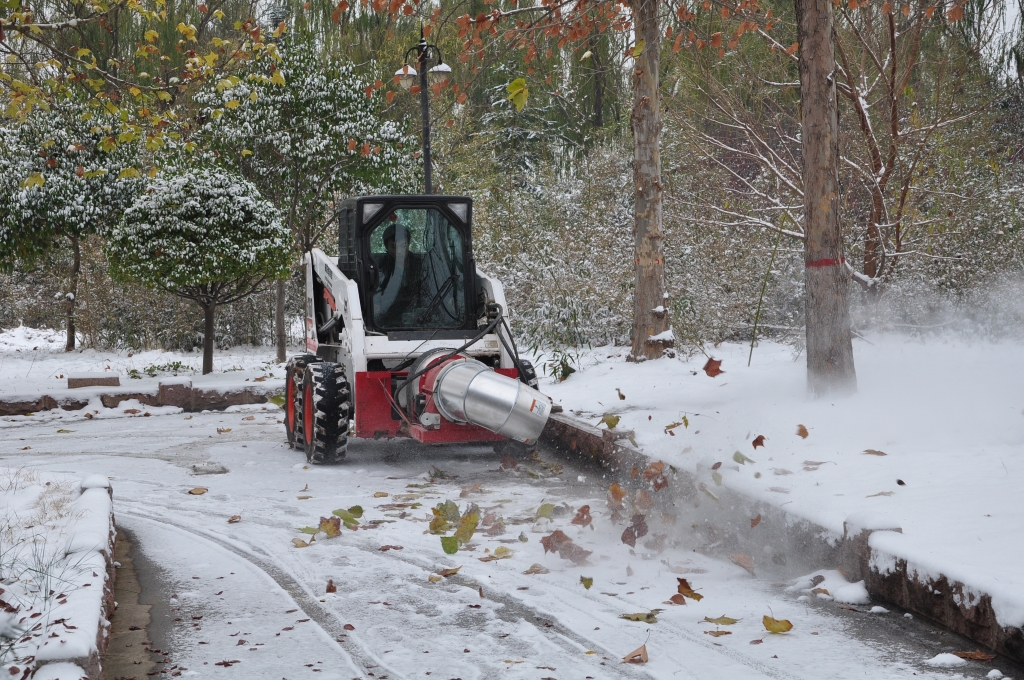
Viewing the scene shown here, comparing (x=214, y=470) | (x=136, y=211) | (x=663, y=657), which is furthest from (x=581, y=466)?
(x=136, y=211)

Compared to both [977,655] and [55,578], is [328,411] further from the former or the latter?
[977,655]

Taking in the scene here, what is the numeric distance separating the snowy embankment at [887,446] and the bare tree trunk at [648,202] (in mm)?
1433

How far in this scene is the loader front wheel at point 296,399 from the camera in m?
8.93

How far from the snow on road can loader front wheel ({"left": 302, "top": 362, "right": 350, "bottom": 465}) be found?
1.09ft

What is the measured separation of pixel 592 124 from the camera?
23.4 meters

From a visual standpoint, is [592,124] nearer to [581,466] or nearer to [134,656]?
[581,466]

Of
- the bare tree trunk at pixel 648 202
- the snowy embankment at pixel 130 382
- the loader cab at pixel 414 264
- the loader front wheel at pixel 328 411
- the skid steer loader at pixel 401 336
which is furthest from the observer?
the snowy embankment at pixel 130 382

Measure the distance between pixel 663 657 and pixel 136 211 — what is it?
40.5 ft

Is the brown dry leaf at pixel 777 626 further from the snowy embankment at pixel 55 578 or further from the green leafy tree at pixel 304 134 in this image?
the green leafy tree at pixel 304 134

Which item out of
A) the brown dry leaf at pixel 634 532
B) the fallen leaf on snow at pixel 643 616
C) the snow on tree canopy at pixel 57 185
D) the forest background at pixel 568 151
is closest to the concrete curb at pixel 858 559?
the brown dry leaf at pixel 634 532

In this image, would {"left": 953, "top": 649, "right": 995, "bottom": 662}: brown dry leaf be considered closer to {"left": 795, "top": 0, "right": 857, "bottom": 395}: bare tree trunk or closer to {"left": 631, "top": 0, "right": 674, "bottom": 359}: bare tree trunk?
{"left": 795, "top": 0, "right": 857, "bottom": 395}: bare tree trunk

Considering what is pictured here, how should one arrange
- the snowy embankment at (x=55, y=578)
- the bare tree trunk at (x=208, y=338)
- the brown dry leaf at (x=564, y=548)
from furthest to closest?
1. the bare tree trunk at (x=208, y=338)
2. the brown dry leaf at (x=564, y=548)
3. the snowy embankment at (x=55, y=578)

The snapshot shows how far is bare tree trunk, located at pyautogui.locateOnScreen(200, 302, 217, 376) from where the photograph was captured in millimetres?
15307

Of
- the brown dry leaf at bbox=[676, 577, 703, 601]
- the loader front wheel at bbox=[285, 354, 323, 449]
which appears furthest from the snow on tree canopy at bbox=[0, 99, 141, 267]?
the brown dry leaf at bbox=[676, 577, 703, 601]
